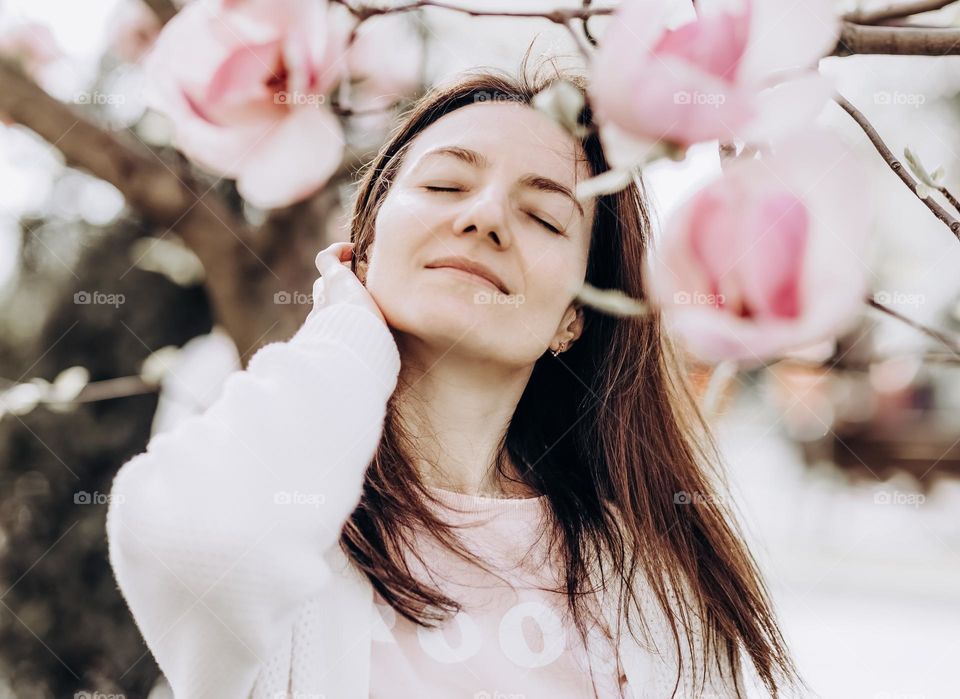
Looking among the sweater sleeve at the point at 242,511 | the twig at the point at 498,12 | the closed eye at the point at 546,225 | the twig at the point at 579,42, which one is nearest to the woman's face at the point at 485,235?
the closed eye at the point at 546,225

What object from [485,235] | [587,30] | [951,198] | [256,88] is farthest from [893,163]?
[485,235]

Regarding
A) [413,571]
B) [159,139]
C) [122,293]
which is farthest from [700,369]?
[122,293]

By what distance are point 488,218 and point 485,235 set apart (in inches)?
0.7

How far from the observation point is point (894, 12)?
0.38 metres

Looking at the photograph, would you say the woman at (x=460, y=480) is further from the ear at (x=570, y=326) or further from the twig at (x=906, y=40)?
the twig at (x=906, y=40)

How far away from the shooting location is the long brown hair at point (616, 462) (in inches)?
34.0

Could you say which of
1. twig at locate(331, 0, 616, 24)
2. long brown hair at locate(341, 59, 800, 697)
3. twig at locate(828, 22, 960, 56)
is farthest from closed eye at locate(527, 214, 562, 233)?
twig at locate(828, 22, 960, 56)

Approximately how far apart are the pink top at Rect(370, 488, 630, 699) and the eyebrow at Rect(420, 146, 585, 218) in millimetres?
294

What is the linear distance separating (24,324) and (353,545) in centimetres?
129

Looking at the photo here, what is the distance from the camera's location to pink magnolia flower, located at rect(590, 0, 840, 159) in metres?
0.26

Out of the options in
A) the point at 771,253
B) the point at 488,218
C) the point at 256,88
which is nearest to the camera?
the point at 771,253

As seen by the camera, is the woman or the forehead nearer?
the woman

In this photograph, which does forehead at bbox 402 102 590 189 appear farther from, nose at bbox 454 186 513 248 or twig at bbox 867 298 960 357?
twig at bbox 867 298 960 357

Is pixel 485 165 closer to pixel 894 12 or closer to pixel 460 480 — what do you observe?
pixel 460 480
